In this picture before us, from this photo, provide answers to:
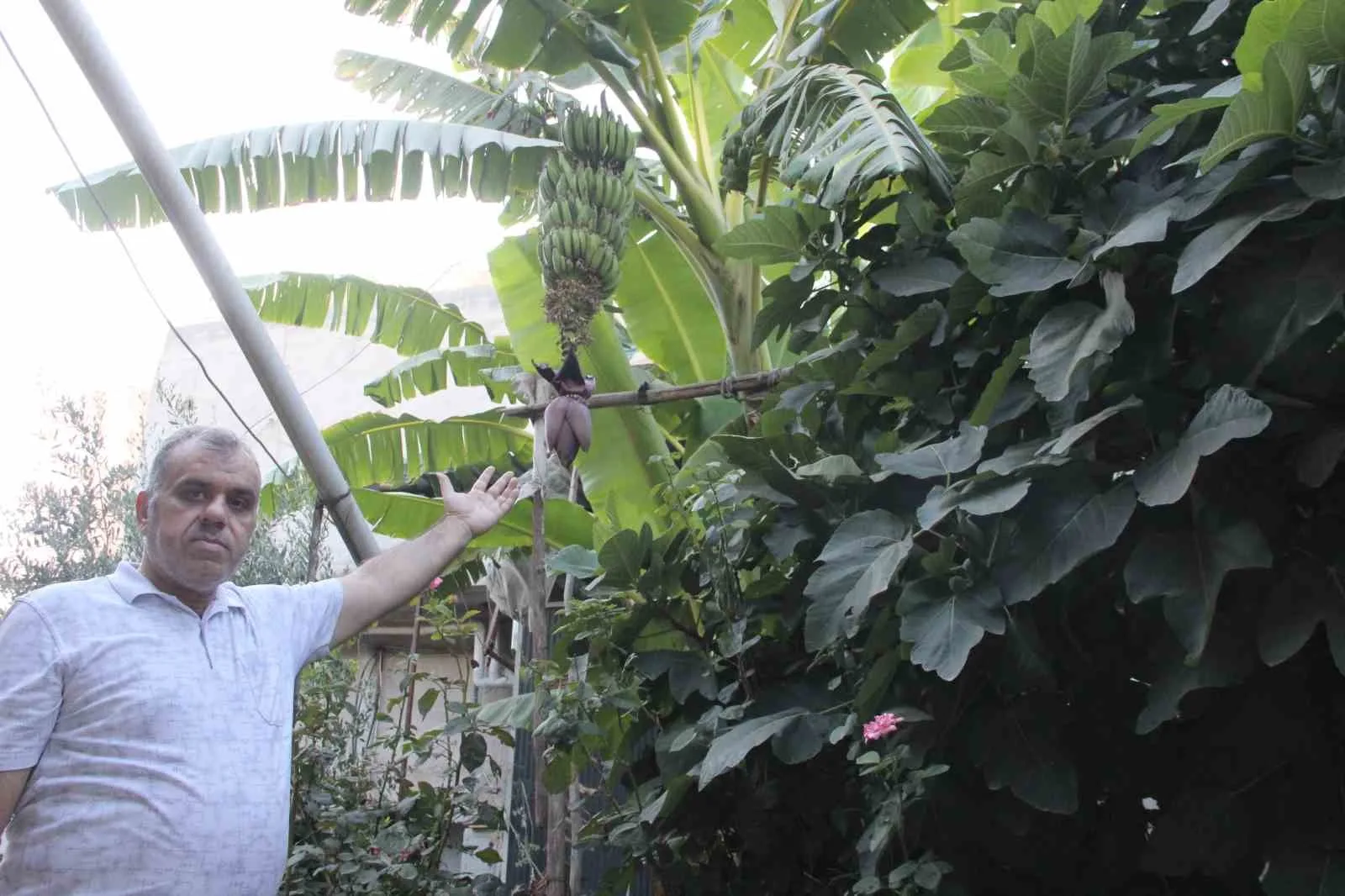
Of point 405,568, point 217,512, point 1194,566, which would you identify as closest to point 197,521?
point 217,512

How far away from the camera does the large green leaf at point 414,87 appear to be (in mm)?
3906

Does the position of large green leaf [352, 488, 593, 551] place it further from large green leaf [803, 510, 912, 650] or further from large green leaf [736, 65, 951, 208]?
large green leaf [803, 510, 912, 650]

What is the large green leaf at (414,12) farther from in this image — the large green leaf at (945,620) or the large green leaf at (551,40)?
the large green leaf at (945,620)

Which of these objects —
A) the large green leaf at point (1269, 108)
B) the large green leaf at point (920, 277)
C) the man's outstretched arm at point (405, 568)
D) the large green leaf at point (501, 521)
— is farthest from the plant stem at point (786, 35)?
the large green leaf at point (1269, 108)

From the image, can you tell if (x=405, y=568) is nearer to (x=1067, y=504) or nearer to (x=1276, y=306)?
(x=1067, y=504)

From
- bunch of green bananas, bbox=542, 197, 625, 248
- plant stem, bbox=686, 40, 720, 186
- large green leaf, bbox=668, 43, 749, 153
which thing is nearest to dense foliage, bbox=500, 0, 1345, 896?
bunch of green bananas, bbox=542, 197, 625, 248

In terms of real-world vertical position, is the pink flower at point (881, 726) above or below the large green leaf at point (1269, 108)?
below

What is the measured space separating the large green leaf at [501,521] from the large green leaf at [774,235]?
1.55 m

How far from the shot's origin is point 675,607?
2.28 m

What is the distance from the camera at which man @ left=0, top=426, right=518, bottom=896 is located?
151cm

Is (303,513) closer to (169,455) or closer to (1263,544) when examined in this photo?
(169,455)

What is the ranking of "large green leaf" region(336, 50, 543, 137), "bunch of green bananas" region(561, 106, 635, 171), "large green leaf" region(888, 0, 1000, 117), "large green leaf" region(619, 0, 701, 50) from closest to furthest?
1. "bunch of green bananas" region(561, 106, 635, 171)
2. "large green leaf" region(619, 0, 701, 50)
3. "large green leaf" region(888, 0, 1000, 117)
4. "large green leaf" region(336, 50, 543, 137)

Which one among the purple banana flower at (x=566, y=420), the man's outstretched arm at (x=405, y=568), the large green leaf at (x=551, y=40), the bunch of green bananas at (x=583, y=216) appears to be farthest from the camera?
the large green leaf at (x=551, y=40)

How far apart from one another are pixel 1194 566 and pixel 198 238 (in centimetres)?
195
